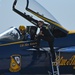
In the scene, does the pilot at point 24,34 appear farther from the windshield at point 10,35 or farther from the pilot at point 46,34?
the pilot at point 46,34

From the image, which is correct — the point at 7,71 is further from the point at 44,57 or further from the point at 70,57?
the point at 70,57

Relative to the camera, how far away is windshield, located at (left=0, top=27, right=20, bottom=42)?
7.99 metres

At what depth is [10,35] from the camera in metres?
8.12

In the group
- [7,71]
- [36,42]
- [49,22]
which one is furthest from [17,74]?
[49,22]

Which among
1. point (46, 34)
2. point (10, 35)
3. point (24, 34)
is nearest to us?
point (46, 34)

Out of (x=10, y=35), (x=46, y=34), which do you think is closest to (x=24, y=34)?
(x=10, y=35)

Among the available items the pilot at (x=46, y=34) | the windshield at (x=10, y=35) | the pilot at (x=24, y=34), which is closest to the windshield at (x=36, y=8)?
the pilot at (x=46, y=34)

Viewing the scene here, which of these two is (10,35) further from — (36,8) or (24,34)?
(36,8)

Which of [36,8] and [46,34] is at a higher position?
[36,8]

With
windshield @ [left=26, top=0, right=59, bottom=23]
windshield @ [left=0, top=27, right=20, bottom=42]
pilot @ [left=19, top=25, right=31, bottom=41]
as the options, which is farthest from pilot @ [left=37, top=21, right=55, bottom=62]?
windshield @ [left=0, top=27, right=20, bottom=42]

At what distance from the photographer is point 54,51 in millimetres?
7434

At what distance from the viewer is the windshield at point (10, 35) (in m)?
7.99

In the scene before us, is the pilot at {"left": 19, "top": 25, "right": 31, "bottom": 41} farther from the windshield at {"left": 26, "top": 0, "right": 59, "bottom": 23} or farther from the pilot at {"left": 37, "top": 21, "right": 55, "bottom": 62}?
the windshield at {"left": 26, "top": 0, "right": 59, "bottom": 23}

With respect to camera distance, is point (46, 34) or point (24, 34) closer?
point (46, 34)
